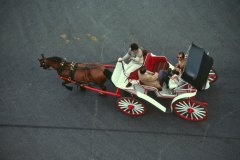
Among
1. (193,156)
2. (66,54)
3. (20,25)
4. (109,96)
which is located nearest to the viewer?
(193,156)

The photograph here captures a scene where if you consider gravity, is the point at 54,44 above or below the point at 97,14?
below

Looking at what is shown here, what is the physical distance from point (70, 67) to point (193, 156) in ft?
12.6

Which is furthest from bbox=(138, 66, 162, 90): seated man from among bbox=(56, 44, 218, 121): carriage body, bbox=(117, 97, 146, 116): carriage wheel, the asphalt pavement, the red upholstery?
the asphalt pavement

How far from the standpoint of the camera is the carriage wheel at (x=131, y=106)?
7.89 m

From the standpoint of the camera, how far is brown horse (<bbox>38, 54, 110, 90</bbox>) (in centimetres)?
796

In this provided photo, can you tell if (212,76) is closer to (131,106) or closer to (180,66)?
(180,66)

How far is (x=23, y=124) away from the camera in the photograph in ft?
27.6

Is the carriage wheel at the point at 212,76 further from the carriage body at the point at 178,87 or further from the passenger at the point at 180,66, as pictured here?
Answer: the passenger at the point at 180,66

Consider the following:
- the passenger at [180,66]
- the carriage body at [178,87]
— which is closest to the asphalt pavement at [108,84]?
the carriage body at [178,87]

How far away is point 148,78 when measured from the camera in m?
7.37

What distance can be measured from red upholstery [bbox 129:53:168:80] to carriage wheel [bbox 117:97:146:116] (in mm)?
597

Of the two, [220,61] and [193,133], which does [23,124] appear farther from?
[220,61]

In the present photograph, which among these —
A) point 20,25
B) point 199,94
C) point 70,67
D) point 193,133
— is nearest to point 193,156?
point 193,133

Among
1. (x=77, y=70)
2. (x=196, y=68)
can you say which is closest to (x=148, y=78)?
(x=196, y=68)
